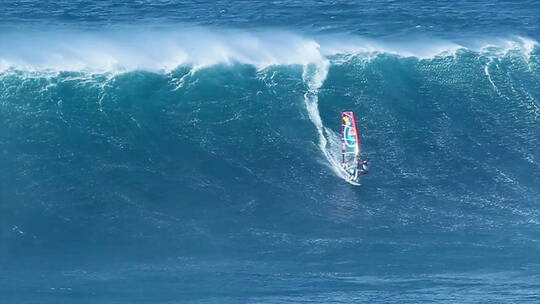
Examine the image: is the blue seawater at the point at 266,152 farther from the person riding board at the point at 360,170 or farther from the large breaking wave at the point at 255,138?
the person riding board at the point at 360,170

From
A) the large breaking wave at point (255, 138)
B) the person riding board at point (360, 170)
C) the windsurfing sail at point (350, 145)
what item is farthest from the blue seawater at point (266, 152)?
the windsurfing sail at point (350, 145)

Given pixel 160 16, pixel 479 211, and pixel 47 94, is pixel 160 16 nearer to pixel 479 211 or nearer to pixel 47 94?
pixel 47 94


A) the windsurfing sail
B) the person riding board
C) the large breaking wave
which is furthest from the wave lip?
the person riding board

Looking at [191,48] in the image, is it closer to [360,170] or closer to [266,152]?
[266,152]

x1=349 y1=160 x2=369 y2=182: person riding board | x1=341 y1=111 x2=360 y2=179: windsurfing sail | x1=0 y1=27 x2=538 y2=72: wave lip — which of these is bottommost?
x1=349 y1=160 x2=369 y2=182: person riding board

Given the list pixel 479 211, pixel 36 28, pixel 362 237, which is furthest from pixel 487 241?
pixel 36 28

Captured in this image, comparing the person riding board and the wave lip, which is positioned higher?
the wave lip

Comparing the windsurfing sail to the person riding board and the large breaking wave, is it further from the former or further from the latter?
the large breaking wave
